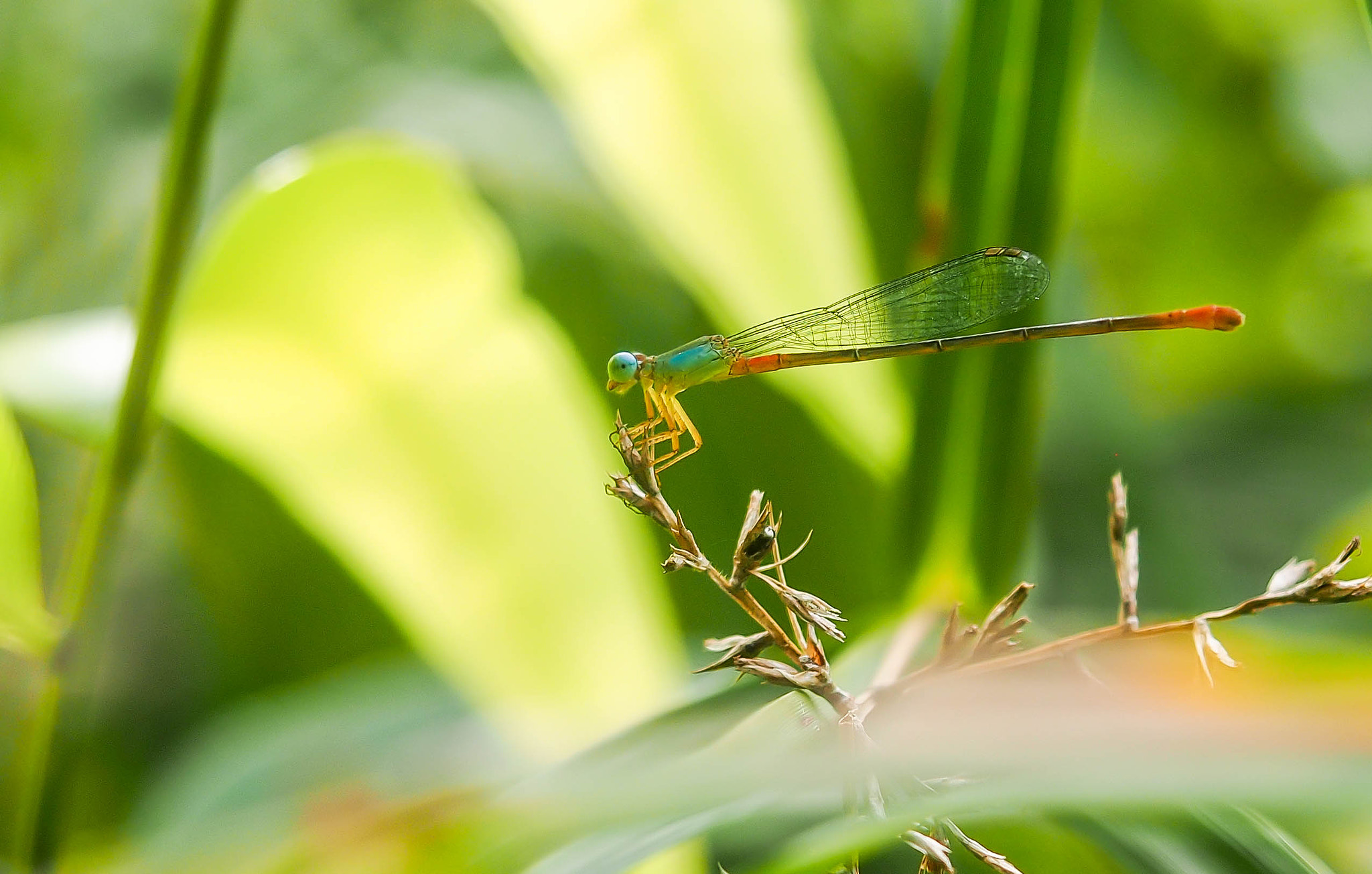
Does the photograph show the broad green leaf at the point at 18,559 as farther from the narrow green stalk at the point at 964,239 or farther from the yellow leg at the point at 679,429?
the narrow green stalk at the point at 964,239

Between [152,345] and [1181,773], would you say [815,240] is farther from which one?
[1181,773]

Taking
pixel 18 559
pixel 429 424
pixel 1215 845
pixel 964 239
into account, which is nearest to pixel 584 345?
pixel 429 424

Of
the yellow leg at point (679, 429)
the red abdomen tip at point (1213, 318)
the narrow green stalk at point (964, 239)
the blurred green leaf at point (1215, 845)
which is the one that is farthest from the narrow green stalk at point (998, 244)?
the blurred green leaf at point (1215, 845)

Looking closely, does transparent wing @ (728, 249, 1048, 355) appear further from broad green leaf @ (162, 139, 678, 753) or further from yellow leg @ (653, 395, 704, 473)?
broad green leaf @ (162, 139, 678, 753)

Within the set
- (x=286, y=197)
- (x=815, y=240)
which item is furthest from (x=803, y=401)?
(x=286, y=197)

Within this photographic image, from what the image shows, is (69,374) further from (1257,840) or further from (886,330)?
(1257,840)
